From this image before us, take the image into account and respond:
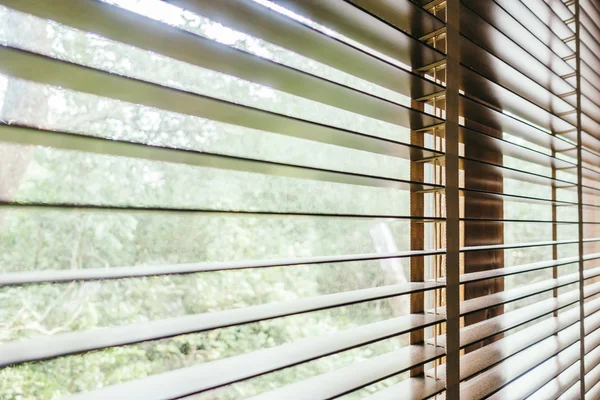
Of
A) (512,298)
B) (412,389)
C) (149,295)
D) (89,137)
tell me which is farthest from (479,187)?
(89,137)

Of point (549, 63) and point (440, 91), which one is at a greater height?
point (549, 63)

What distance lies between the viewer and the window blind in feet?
1.43

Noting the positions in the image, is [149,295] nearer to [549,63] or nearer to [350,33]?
[350,33]

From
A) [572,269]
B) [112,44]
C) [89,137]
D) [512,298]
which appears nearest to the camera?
[89,137]

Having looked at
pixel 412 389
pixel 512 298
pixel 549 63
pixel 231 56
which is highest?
pixel 549 63

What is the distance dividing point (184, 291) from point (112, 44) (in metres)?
0.42

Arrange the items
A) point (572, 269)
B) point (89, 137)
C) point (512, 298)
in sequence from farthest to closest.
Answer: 1. point (572, 269)
2. point (512, 298)
3. point (89, 137)

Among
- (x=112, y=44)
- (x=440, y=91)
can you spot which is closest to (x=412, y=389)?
(x=440, y=91)

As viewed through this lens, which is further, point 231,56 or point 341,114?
point 341,114

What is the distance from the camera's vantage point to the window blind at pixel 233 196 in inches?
17.1

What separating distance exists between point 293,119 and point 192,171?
9.5 inches

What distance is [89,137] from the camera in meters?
0.38

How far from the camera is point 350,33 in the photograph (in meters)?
0.68

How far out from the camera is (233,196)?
0.74 metres
